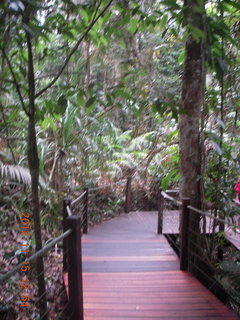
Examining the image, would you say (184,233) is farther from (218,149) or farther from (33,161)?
(33,161)

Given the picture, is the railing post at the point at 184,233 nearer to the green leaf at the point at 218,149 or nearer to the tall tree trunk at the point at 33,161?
the green leaf at the point at 218,149

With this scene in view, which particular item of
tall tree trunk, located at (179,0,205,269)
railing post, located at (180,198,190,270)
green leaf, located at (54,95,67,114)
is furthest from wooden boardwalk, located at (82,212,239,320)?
green leaf, located at (54,95,67,114)

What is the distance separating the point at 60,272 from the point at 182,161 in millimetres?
2276

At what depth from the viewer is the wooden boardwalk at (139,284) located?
2.69m

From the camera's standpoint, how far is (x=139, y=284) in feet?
10.8

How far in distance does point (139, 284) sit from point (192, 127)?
1.94 metres

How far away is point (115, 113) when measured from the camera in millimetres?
7891

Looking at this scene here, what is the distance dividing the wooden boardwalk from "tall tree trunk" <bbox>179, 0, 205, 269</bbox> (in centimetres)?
57

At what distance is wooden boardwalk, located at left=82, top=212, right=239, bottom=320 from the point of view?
2693mm

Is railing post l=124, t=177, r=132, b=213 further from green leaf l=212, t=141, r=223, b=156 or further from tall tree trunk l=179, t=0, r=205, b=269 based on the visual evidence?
green leaf l=212, t=141, r=223, b=156

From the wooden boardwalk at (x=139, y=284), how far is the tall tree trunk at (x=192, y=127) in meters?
0.57

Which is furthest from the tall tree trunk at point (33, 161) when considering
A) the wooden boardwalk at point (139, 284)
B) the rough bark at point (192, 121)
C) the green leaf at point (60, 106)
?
the rough bark at point (192, 121)

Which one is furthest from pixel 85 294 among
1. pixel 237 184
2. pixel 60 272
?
pixel 237 184

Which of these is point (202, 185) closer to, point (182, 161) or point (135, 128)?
point (182, 161)
